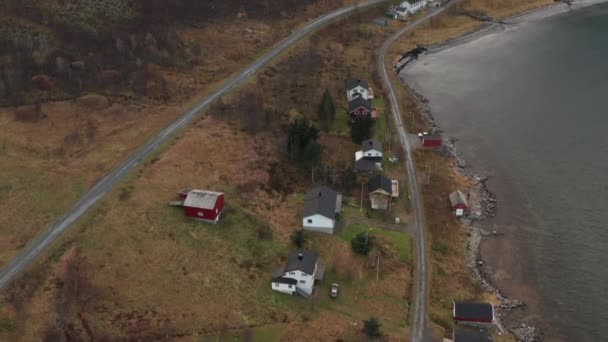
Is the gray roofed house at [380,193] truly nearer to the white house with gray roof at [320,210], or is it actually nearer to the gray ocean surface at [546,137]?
the white house with gray roof at [320,210]

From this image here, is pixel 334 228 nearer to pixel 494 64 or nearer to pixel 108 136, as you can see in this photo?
pixel 108 136

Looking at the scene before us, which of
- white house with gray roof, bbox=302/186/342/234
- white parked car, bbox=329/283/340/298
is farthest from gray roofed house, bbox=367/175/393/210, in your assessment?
white parked car, bbox=329/283/340/298

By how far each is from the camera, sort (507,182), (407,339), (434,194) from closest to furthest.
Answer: (407,339) → (434,194) → (507,182)

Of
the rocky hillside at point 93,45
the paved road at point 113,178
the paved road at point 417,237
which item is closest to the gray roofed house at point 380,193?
the paved road at point 417,237

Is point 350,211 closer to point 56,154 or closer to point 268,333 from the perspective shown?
point 268,333

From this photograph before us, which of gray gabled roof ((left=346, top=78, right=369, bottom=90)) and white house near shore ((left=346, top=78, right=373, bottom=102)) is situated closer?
white house near shore ((left=346, top=78, right=373, bottom=102))

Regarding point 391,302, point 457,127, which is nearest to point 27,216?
point 391,302

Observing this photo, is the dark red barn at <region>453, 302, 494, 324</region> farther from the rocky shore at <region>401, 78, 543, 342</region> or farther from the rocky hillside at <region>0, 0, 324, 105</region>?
the rocky hillside at <region>0, 0, 324, 105</region>
